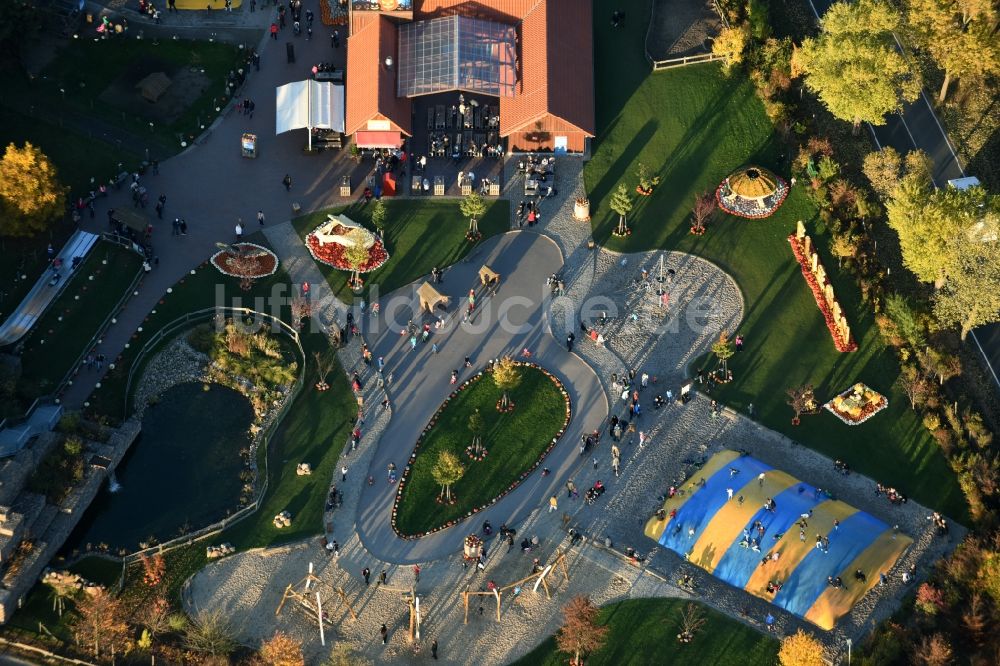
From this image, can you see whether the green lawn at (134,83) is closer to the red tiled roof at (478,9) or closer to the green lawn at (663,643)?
the red tiled roof at (478,9)

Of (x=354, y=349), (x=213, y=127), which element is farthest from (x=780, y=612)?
(x=213, y=127)

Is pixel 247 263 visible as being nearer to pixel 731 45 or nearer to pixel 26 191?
pixel 26 191

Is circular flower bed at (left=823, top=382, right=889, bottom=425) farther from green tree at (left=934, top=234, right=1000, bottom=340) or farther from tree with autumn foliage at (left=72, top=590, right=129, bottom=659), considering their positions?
tree with autumn foliage at (left=72, top=590, right=129, bottom=659)

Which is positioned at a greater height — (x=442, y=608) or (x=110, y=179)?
(x=110, y=179)

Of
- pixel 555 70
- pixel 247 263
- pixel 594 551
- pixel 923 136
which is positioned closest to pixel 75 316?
pixel 247 263

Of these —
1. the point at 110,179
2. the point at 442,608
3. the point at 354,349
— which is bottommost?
the point at 442,608

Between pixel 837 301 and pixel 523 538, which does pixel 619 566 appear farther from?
pixel 837 301

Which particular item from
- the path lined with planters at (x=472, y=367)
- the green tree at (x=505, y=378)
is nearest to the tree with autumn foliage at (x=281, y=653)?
the path lined with planters at (x=472, y=367)
